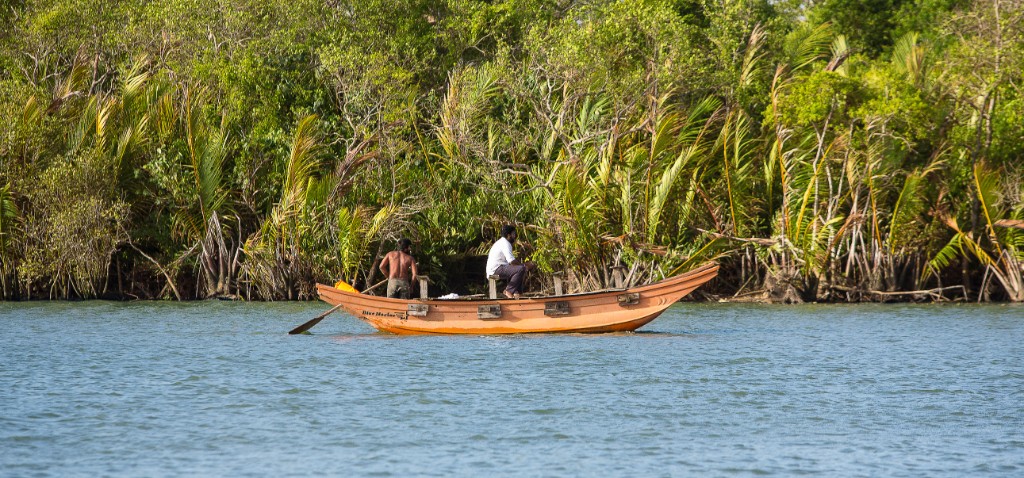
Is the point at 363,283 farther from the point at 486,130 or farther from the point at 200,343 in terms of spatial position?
the point at 200,343

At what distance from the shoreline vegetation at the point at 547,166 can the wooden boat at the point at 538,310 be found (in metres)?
6.53

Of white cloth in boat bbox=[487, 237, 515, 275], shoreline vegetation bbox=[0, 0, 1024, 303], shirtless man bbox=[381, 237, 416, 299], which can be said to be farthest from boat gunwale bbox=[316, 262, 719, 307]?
shoreline vegetation bbox=[0, 0, 1024, 303]

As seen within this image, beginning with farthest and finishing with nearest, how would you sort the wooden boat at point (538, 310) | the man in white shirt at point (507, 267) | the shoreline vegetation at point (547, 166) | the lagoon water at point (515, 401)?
1. the shoreline vegetation at point (547, 166)
2. the man in white shirt at point (507, 267)
3. the wooden boat at point (538, 310)
4. the lagoon water at point (515, 401)

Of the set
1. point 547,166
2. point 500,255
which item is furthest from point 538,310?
point 547,166

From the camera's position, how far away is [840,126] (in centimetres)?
2728

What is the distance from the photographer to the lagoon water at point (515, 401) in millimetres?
10953

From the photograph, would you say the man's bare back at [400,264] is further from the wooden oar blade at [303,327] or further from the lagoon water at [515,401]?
the wooden oar blade at [303,327]

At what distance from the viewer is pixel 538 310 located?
19625 mm

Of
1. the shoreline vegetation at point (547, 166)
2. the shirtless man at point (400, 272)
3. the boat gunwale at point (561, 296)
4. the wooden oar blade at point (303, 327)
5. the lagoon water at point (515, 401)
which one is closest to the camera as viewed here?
the lagoon water at point (515, 401)

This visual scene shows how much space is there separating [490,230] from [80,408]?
1578 cm

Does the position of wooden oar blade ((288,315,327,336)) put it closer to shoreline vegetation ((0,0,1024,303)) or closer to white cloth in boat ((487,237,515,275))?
white cloth in boat ((487,237,515,275))

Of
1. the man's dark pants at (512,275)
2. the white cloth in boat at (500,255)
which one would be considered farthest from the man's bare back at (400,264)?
the man's dark pants at (512,275)

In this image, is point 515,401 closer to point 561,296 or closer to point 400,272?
point 561,296

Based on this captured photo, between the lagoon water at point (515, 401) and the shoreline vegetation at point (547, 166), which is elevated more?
the shoreline vegetation at point (547, 166)
